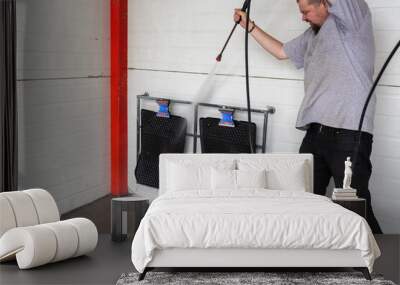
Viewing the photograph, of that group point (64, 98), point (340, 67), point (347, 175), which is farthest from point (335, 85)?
point (64, 98)

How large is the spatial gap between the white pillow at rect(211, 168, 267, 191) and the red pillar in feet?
5.07

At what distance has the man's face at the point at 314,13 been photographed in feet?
20.2

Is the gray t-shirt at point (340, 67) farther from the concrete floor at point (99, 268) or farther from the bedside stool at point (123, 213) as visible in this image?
the bedside stool at point (123, 213)

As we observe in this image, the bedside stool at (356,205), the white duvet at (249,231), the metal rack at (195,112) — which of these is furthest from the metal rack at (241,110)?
the white duvet at (249,231)

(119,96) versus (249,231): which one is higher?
(119,96)

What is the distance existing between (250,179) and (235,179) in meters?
0.12

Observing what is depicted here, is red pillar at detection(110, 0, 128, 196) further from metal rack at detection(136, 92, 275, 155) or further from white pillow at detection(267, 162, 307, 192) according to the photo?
white pillow at detection(267, 162, 307, 192)

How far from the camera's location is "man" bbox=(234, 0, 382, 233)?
6.05 metres

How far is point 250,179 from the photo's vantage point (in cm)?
572

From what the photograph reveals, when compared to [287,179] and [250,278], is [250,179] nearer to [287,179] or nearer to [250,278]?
[287,179]

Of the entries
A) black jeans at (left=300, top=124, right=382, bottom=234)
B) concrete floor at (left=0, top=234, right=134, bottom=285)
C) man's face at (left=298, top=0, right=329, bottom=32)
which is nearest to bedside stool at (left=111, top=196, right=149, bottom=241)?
concrete floor at (left=0, top=234, right=134, bottom=285)

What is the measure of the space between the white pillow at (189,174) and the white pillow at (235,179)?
0.23 feet

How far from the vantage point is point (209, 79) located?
6766 millimetres

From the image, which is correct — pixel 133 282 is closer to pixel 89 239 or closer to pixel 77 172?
pixel 89 239
